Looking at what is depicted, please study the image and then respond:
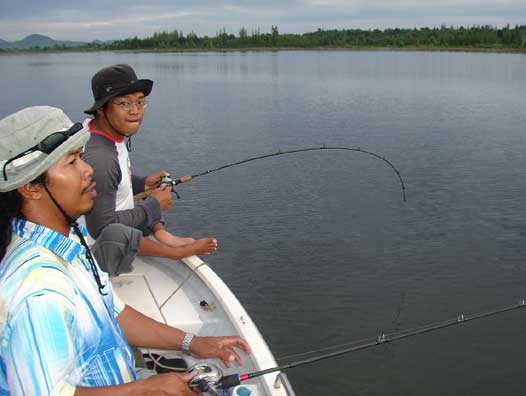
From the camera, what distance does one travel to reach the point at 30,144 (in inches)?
67.4

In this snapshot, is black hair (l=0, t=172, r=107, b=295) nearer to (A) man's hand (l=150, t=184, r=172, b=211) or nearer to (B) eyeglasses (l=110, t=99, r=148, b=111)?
(B) eyeglasses (l=110, t=99, r=148, b=111)

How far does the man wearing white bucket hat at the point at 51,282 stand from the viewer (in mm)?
1517

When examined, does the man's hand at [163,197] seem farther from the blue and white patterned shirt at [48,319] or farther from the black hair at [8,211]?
the black hair at [8,211]

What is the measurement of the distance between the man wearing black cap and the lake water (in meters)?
2.35

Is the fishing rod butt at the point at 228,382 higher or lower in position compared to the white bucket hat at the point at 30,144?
lower

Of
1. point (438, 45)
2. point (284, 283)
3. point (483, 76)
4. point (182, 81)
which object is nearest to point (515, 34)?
point (438, 45)

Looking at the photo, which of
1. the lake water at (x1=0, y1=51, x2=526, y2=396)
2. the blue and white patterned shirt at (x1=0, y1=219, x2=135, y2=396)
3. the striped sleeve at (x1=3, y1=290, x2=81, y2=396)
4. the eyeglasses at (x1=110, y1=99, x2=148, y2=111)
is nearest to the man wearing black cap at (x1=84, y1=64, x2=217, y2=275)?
the eyeglasses at (x1=110, y1=99, x2=148, y2=111)

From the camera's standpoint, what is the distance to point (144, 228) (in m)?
4.00

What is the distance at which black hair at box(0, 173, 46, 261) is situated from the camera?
1685mm

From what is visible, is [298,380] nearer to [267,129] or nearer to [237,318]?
[237,318]

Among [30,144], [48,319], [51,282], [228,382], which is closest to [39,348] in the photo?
[48,319]

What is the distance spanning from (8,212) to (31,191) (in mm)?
94

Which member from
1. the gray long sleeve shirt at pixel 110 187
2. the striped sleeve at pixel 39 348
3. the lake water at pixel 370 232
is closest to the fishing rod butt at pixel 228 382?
the striped sleeve at pixel 39 348

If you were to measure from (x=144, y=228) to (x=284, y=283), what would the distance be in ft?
10.4
